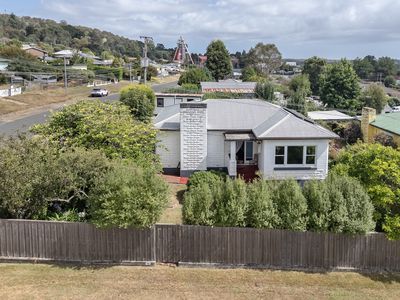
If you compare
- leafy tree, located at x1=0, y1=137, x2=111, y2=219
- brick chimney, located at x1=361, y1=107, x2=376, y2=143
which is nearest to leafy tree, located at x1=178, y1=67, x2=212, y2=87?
brick chimney, located at x1=361, y1=107, x2=376, y2=143

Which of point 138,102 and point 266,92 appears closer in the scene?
point 138,102

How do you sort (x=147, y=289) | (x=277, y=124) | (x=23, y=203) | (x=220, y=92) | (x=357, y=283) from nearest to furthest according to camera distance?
(x=147, y=289) → (x=357, y=283) → (x=23, y=203) → (x=277, y=124) → (x=220, y=92)

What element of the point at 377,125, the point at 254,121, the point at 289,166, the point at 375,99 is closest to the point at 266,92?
the point at 377,125

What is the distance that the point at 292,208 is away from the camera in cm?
1487

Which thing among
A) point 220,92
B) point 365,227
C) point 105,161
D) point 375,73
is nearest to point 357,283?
point 365,227

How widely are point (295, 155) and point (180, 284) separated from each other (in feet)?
44.1

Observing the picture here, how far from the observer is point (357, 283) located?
14.4 meters

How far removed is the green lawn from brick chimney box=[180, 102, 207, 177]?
12.5m

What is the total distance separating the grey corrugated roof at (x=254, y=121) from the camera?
24734 millimetres

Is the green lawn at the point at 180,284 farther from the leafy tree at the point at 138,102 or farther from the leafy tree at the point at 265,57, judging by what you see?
the leafy tree at the point at 265,57

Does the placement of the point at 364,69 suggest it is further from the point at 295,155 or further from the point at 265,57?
the point at 295,155

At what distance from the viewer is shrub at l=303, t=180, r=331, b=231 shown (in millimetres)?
14898

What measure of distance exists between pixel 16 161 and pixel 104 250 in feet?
15.3

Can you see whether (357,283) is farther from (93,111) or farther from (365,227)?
(93,111)
